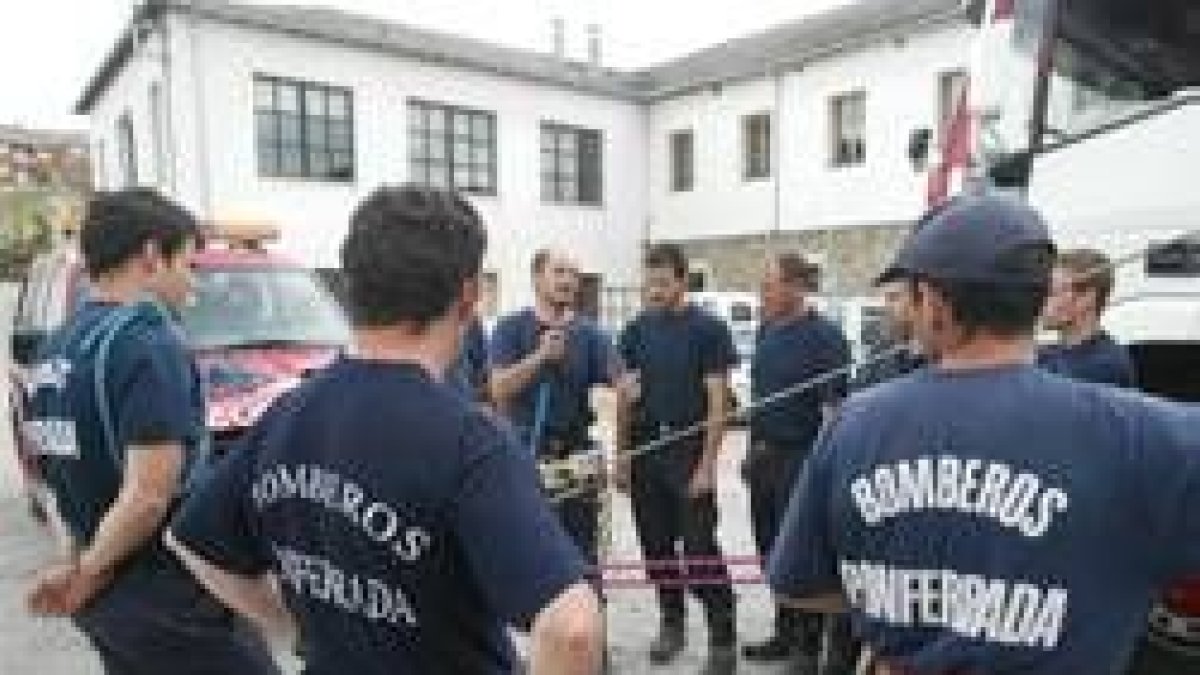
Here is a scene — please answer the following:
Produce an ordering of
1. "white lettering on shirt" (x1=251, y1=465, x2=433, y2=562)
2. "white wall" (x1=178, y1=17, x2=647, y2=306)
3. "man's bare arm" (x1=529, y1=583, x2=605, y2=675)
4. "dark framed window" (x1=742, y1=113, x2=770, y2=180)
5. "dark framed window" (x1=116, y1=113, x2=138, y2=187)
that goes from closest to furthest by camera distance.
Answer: "man's bare arm" (x1=529, y1=583, x2=605, y2=675) → "white lettering on shirt" (x1=251, y1=465, x2=433, y2=562) → "white wall" (x1=178, y1=17, x2=647, y2=306) → "dark framed window" (x1=116, y1=113, x2=138, y2=187) → "dark framed window" (x1=742, y1=113, x2=770, y2=180)

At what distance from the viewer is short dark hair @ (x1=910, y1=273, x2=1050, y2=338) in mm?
2010

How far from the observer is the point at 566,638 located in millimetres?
1794

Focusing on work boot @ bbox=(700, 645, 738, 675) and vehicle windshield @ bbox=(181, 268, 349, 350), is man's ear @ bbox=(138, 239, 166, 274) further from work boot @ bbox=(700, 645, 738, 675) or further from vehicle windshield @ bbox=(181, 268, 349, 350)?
vehicle windshield @ bbox=(181, 268, 349, 350)

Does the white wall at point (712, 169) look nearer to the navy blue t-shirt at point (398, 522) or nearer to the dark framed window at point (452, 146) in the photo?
the dark framed window at point (452, 146)

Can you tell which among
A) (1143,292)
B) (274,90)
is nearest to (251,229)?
(1143,292)

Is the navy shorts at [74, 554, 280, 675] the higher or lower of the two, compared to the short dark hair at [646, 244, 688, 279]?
lower

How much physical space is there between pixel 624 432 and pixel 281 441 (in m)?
3.81

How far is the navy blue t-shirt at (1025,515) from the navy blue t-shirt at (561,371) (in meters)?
3.29

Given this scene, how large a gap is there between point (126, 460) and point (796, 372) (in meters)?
3.32

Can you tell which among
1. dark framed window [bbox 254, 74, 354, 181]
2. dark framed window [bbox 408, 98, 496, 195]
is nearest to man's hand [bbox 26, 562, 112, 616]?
dark framed window [bbox 254, 74, 354, 181]

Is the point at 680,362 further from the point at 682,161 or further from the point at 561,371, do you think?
the point at 682,161

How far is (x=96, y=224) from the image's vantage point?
3188mm

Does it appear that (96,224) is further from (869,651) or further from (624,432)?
(624,432)

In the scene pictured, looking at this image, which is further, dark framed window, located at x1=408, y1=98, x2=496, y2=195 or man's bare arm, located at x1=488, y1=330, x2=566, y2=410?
dark framed window, located at x1=408, y1=98, x2=496, y2=195
